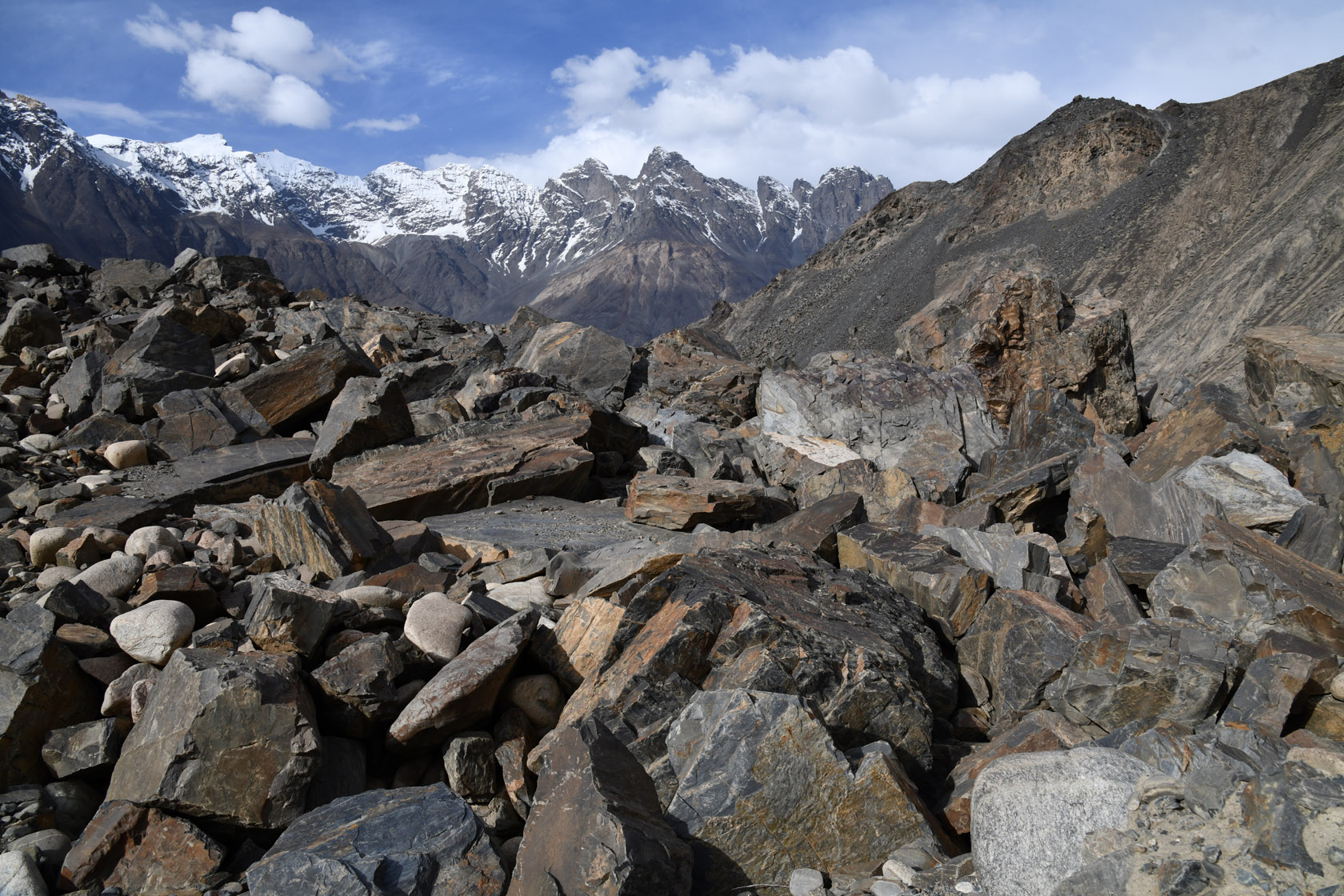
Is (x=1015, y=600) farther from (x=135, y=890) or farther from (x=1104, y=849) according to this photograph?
(x=135, y=890)

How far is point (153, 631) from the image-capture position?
4.46 metres

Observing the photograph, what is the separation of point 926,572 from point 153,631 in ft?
17.0

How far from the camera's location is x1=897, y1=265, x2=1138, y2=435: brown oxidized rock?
10492 mm

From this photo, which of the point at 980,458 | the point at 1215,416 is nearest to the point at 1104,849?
the point at 1215,416

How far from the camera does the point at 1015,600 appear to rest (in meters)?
5.04

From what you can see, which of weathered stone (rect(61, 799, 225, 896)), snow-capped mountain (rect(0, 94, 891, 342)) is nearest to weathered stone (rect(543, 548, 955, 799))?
weathered stone (rect(61, 799, 225, 896))

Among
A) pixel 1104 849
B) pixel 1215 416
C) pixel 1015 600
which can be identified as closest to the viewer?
pixel 1104 849

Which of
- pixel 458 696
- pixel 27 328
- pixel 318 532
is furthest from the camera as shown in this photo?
pixel 27 328

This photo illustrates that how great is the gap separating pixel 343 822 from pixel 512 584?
8.81 ft

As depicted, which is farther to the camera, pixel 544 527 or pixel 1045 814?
pixel 544 527

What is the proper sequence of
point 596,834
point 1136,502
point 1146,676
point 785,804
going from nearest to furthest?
point 596,834, point 785,804, point 1146,676, point 1136,502

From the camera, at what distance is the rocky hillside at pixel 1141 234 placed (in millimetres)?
23578

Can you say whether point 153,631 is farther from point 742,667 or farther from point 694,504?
point 694,504

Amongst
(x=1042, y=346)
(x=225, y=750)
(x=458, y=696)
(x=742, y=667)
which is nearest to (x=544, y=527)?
(x=458, y=696)
